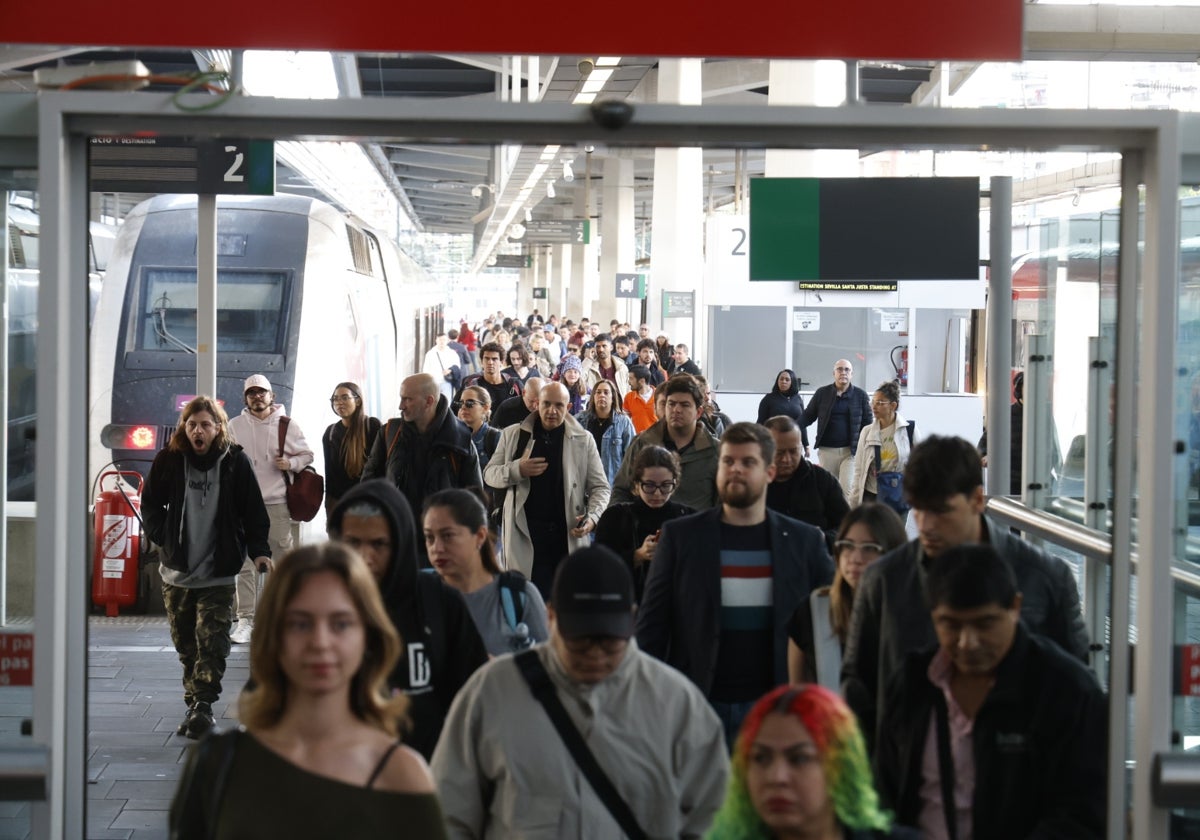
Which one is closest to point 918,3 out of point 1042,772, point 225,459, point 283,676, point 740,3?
point 740,3

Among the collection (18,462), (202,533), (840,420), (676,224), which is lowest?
(202,533)

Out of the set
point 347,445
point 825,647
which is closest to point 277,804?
point 825,647

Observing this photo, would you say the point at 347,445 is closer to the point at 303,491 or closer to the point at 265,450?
the point at 303,491

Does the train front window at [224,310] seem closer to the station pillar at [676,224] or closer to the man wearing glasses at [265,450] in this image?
the man wearing glasses at [265,450]

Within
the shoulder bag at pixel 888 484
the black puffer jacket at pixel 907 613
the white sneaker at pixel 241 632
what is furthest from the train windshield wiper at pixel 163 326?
the black puffer jacket at pixel 907 613

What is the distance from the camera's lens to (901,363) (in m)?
22.4

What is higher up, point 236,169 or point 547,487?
point 236,169

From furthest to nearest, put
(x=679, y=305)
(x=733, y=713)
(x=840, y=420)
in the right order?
(x=679, y=305) → (x=840, y=420) → (x=733, y=713)

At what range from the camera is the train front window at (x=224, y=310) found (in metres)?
15.5

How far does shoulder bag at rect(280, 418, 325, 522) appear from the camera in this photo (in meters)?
11.1

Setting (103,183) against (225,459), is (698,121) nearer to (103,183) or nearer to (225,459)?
(225,459)

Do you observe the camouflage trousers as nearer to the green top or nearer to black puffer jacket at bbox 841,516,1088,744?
black puffer jacket at bbox 841,516,1088,744

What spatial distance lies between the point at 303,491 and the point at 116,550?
1786mm

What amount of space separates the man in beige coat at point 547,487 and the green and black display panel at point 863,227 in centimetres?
464
